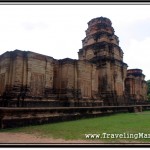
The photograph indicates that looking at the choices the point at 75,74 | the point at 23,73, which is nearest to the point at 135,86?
the point at 75,74

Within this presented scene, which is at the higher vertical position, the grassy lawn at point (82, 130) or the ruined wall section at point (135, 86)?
the ruined wall section at point (135, 86)

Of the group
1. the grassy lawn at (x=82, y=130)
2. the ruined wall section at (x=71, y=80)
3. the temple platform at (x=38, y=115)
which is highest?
the ruined wall section at (x=71, y=80)

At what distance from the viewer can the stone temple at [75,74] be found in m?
19.7

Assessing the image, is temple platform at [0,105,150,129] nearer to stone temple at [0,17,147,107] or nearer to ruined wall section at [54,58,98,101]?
stone temple at [0,17,147,107]

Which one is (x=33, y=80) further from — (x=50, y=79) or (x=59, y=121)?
(x=59, y=121)

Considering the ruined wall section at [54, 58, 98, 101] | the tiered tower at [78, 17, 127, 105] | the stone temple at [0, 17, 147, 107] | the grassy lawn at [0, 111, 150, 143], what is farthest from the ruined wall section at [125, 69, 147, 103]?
the grassy lawn at [0, 111, 150, 143]

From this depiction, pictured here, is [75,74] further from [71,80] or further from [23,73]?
[23,73]

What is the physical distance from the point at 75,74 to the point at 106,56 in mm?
8292

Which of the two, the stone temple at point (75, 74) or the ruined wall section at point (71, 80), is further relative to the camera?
the ruined wall section at point (71, 80)

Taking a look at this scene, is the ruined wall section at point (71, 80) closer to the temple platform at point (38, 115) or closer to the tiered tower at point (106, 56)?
the temple platform at point (38, 115)

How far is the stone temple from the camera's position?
64.6 ft

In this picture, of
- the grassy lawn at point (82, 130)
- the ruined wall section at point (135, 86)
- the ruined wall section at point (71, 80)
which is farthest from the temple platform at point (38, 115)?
the ruined wall section at point (135, 86)

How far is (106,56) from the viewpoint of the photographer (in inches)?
1221

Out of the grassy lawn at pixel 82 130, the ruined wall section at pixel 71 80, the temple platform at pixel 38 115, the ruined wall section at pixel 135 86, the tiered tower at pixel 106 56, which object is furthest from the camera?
the ruined wall section at pixel 135 86
